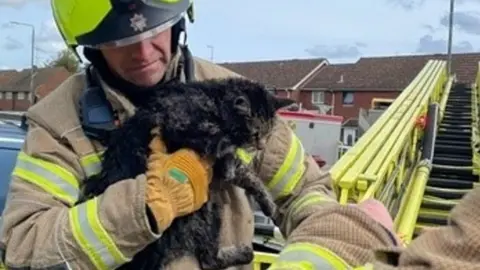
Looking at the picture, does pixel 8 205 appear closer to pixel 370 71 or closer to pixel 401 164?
pixel 401 164

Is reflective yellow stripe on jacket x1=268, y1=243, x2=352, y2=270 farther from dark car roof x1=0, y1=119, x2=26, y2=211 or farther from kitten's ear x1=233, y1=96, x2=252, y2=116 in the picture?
dark car roof x1=0, y1=119, x2=26, y2=211

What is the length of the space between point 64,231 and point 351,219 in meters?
0.64

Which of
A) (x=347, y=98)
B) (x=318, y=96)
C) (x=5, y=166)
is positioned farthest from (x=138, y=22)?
(x=318, y=96)

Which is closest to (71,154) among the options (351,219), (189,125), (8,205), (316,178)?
(8,205)

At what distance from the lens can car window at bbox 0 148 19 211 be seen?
4204mm

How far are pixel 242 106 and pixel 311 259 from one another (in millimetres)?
558

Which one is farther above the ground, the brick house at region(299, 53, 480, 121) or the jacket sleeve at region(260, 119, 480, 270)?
the jacket sleeve at region(260, 119, 480, 270)

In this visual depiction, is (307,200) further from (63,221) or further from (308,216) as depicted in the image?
(63,221)

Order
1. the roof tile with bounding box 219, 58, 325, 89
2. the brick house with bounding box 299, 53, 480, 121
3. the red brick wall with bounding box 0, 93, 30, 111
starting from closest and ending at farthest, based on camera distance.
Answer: the brick house with bounding box 299, 53, 480, 121 < the roof tile with bounding box 219, 58, 325, 89 < the red brick wall with bounding box 0, 93, 30, 111

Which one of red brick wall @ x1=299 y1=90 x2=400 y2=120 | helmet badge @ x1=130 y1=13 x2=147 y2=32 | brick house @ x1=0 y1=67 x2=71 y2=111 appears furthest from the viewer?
brick house @ x1=0 y1=67 x2=71 y2=111

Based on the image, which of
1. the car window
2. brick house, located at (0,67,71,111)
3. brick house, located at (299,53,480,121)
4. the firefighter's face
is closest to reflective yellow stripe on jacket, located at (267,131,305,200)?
the firefighter's face

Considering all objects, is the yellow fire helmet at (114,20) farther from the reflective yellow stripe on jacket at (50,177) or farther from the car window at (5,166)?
the car window at (5,166)

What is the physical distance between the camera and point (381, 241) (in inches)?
50.9

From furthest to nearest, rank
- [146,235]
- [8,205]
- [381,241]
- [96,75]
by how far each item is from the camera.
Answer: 1. [96,75]
2. [8,205]
3. [146,235]
4. [381,241]
